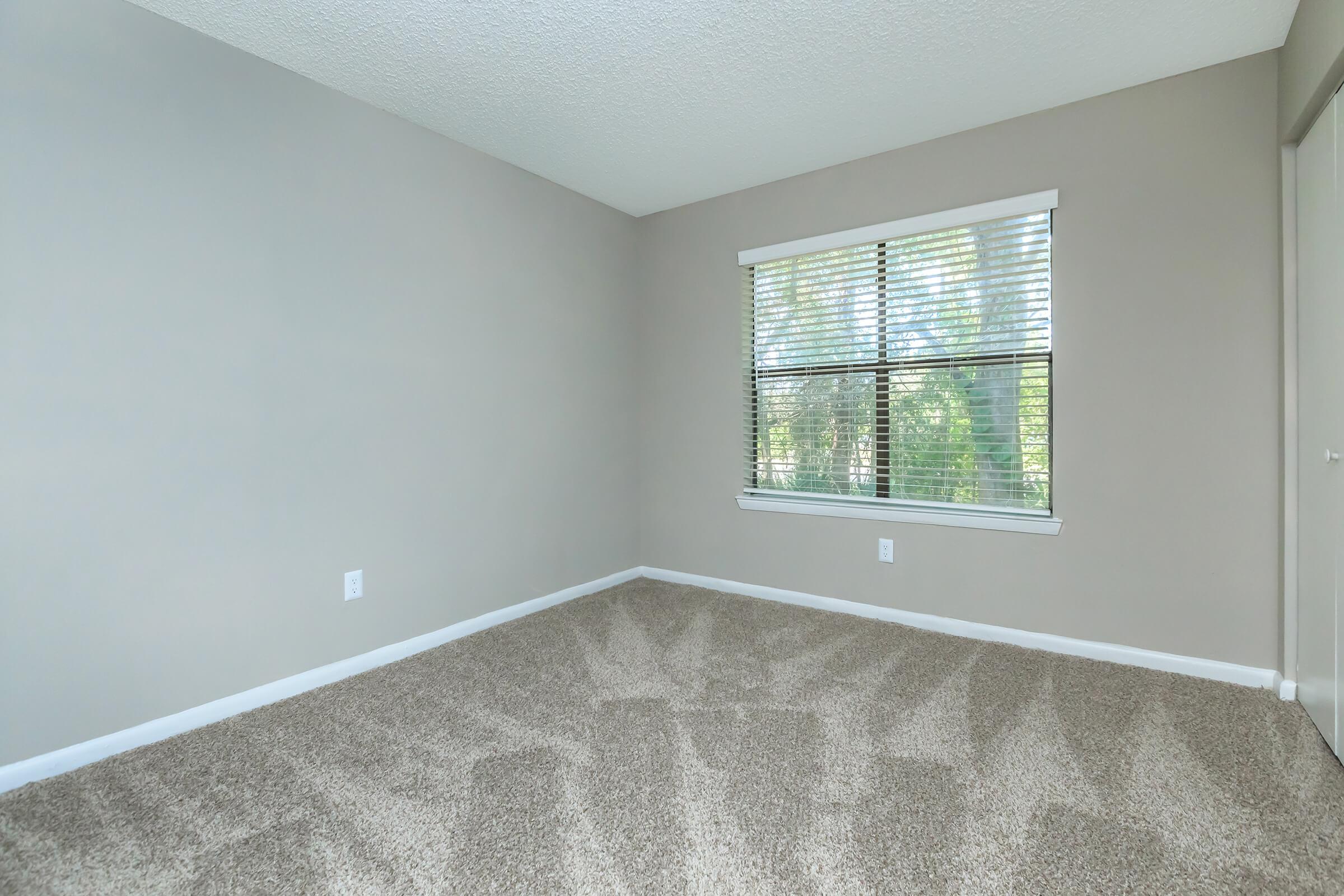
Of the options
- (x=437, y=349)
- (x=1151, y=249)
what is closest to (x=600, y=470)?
(x=437, y=349)

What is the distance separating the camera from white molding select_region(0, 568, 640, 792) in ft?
6.01

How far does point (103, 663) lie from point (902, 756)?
2.51m

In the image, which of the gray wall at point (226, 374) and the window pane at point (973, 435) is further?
the window pane at point (973, 435)

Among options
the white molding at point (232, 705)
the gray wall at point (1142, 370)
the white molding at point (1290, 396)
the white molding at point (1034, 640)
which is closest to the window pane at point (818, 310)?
the gray wall at point (1142, 370)

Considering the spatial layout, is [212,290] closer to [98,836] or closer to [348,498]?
[348,498]

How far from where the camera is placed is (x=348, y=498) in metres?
2.60

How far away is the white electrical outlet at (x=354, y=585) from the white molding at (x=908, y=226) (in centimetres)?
260

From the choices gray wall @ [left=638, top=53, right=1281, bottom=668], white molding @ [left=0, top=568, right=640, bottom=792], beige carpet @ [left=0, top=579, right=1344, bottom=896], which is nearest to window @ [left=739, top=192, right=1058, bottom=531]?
gray wall @ [left=638, top=53, right=1281, bottom=668]

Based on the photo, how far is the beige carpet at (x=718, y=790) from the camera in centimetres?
140

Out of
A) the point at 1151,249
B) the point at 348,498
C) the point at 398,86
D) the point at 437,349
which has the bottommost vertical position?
the point at 348,498

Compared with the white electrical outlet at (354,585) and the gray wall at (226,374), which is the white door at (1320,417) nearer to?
the gray wall at (226,374)

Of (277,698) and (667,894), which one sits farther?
(277,698)

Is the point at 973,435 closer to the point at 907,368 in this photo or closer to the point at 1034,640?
the point at 907,368

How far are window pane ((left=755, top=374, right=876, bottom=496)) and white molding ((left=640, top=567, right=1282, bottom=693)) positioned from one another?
61 cm
